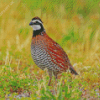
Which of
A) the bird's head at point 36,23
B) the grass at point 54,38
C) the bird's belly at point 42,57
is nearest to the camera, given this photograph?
the grass at point 54,38

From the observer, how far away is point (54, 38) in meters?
7.90

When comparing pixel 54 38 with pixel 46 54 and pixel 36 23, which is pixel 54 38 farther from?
pixel 46 54

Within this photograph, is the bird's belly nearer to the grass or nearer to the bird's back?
the bird's back

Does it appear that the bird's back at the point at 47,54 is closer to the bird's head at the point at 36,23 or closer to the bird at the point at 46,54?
the bird at the point at 46,54

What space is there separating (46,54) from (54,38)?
281 cm

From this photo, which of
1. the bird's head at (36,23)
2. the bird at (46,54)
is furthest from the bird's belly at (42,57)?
the bird's head at (36,23)

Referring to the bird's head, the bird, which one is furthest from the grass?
the bird's head

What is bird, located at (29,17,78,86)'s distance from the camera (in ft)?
16.7

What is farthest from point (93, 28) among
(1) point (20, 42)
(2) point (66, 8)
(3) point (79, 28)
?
(1) point (20, 42)

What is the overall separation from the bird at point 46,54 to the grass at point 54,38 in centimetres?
22

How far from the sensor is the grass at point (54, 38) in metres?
4.92

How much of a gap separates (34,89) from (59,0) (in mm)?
4760

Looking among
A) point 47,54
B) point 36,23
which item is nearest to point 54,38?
point 36,23

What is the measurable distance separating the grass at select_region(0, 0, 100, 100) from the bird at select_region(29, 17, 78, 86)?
0.73ft
